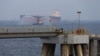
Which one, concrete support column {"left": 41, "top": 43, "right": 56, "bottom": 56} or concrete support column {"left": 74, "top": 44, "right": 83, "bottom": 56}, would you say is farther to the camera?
concrete support column {"left": 41, "top": 43, "right": 56, "bottom": 56}

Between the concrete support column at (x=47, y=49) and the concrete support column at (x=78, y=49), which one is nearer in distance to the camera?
the concrete support column at (x=78, y=49)

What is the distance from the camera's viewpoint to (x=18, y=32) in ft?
252

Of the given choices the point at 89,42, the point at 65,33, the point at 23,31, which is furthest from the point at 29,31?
the point at 89,42

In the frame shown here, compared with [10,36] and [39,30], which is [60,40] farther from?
[10,36]

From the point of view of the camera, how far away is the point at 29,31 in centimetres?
7794

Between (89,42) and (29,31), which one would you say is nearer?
(29,31)

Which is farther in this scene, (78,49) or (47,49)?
(47,49)

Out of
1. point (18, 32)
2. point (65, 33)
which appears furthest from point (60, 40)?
point (18, 32)

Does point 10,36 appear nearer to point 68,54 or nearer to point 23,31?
point 23,31

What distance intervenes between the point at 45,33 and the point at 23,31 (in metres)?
3.98

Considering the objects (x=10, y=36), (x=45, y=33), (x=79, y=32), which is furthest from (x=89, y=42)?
(x=10, y=36)

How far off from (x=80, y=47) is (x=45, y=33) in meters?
6.34

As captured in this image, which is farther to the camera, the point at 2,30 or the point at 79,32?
the point at 79,32

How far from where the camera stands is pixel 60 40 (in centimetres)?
7956
